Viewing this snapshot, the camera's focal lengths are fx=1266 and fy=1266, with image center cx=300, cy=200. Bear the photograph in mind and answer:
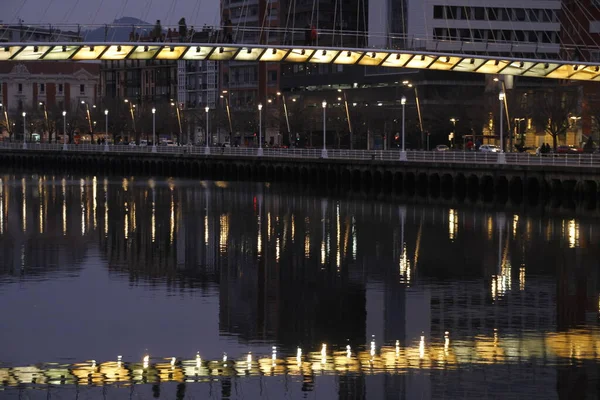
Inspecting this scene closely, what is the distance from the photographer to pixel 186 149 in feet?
356

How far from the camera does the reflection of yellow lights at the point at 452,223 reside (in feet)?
150

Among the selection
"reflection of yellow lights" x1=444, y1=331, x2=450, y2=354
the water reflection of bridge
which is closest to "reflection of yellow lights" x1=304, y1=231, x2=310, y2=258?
"reflection of yellow lights" x1=444, y1=331, x2=450, y2=354

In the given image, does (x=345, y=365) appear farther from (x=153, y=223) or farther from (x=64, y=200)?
(x=64, y=200)

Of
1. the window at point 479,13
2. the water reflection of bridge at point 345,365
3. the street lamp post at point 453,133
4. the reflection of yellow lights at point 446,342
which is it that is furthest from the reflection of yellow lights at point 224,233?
the window at point 479,13

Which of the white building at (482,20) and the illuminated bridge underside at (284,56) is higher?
the white building at (482,20)

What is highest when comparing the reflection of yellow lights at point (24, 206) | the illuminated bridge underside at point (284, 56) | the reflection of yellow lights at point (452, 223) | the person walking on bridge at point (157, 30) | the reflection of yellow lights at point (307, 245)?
the person walking on bridge at point (157, 30)

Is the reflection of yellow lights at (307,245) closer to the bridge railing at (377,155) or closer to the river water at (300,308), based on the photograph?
the river water at (300,308)

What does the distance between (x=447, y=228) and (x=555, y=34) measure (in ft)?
243

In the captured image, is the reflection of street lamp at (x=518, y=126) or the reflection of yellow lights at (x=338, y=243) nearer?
the reflection of yellow lights at (x=338, y=243)

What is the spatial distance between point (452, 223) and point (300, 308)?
911 inches

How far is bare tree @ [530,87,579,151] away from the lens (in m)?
88.3

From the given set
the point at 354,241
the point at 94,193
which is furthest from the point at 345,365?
the point at 94,193

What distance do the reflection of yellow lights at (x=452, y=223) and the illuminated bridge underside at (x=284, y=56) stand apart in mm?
7860

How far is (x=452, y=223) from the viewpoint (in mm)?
50594
